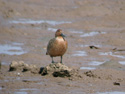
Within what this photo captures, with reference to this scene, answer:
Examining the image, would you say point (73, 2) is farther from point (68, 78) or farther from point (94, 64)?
point (68, 78)

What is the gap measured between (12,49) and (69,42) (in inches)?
97.7

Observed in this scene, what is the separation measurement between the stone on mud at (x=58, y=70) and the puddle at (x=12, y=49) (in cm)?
368

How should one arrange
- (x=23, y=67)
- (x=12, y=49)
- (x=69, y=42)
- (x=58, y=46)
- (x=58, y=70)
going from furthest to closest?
1. (x=69, y=42)
2. (x=12, y=49)
3. (x=23, y=67)
4. (x=58, y=46)
5. (x=58, y=70)

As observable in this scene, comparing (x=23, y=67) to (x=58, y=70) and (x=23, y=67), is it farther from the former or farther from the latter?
(x=58, y=70)

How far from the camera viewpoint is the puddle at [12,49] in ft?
44.7

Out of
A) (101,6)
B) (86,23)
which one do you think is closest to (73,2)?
(101,6)

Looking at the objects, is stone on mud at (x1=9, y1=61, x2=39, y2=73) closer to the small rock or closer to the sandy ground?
the small rock

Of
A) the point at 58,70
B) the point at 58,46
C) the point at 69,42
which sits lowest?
the point at 58,70

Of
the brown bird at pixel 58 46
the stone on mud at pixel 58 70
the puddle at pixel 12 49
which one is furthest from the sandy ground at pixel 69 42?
the brown bird at pixel 58 46

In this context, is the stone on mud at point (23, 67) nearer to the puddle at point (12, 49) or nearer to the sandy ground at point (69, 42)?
the sandy ground at point (69, 42)

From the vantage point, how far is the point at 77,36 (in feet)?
56.6

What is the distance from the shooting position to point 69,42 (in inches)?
627

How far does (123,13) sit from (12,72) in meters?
12.2

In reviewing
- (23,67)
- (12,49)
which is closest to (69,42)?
(12,49)
